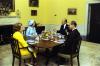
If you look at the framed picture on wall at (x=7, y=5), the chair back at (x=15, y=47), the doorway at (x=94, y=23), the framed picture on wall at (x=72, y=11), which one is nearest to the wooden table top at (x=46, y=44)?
the chair back at (x=15, y=47)

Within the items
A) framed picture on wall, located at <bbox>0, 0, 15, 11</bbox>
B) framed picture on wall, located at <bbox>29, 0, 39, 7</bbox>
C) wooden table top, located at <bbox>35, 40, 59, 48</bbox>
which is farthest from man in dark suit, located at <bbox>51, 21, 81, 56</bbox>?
framed picture on wall, located at <bbox>29, 0, 39, 7</bbox>

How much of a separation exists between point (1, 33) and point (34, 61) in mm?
4129

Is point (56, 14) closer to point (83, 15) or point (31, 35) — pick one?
point (83, 15)

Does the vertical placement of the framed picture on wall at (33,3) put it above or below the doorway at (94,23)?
above

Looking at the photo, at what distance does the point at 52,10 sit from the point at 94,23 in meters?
2.52

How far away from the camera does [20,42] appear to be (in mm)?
4926

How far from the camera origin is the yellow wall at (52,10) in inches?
403

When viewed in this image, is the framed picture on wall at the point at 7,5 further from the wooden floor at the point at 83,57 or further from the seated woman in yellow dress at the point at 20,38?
the seated woman in yellow dress at the point at 20,38

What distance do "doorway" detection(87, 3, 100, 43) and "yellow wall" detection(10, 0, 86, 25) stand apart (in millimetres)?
370

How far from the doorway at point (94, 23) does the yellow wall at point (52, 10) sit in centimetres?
37

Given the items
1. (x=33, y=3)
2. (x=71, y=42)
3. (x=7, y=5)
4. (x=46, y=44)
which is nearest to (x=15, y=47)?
(x=46, y=44)

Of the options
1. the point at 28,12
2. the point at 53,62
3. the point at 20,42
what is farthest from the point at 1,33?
the point at 20,42

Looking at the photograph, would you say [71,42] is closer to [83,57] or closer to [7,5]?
[83,57]

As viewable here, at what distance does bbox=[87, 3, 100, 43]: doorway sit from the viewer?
10125 millimetres
